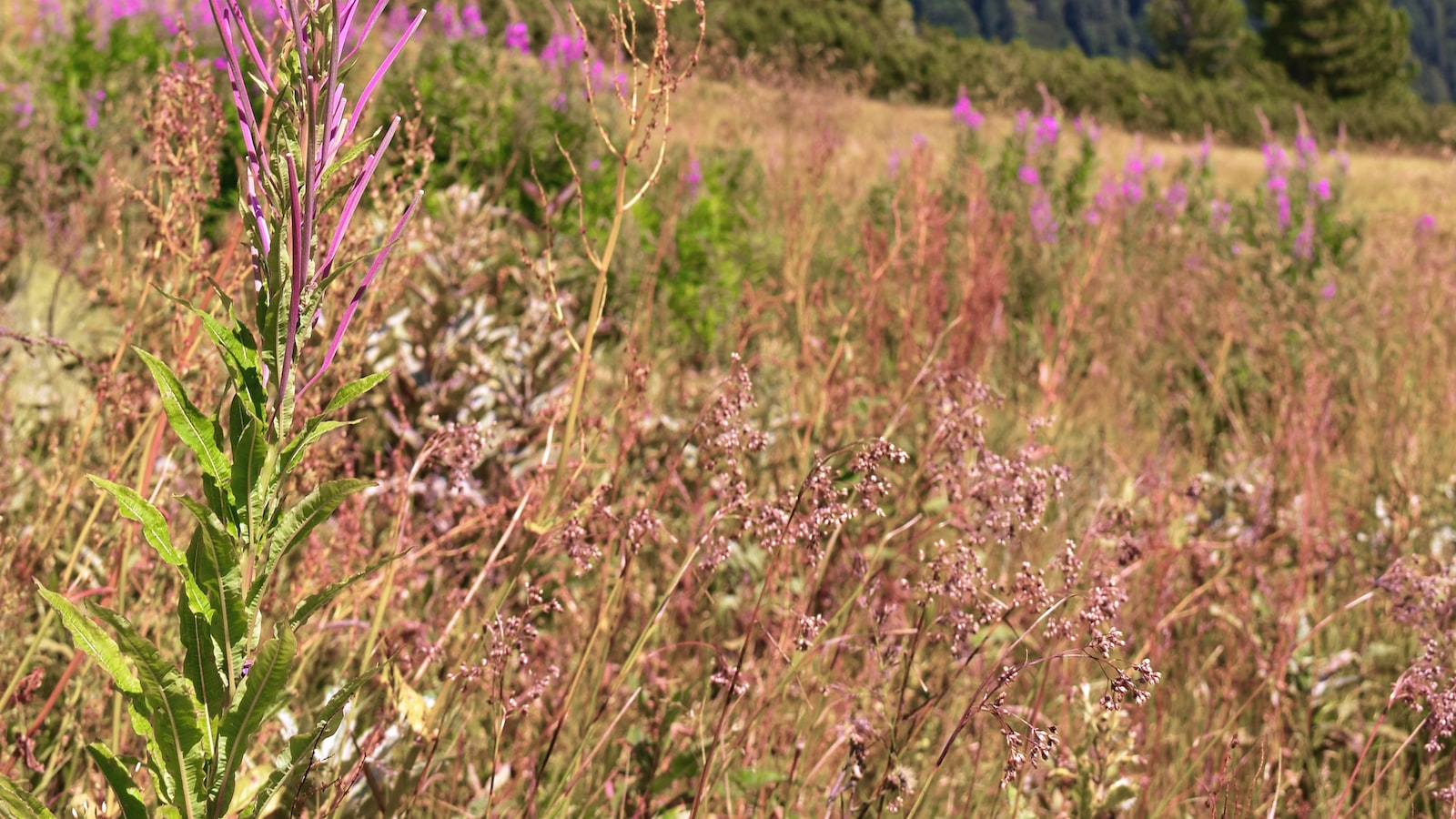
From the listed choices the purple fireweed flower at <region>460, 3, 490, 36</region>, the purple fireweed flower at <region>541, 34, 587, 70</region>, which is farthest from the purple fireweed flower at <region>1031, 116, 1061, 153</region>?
the purple fireweed flower at <region>460, 3, 490, 36</region>

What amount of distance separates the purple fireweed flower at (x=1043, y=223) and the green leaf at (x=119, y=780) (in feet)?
17.4

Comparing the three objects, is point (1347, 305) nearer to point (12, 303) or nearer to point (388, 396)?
point (388, 396)

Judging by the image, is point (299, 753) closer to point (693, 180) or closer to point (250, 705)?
point (250, 705)

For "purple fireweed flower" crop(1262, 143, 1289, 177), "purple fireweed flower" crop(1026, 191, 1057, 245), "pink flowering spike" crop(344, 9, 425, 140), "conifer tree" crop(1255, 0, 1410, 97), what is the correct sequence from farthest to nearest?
"conifer tree" crop(1255, 0, 1410, 97), "purple fireweed flower" crop(1262, 143, 1289, 177), "purple fireweed flower" crop(1026, 191, 1057, 245), "pink flowering spike" crop(344, 9, 425, 140)

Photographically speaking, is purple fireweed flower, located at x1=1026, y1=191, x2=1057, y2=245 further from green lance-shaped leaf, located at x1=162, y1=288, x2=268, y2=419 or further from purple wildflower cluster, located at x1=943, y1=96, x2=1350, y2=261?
green lance-shaped leaf, located at x1=162, y1=288, x2=268, y2=419

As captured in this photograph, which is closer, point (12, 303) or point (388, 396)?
point (388, 396)

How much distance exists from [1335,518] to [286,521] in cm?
322

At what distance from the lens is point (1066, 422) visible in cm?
368

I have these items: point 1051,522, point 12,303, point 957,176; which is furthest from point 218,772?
Answer: point 957,176

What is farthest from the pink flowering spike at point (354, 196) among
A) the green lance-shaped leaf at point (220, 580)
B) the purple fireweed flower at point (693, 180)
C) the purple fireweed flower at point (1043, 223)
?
the purple fireweed flower at point (1043, 223)

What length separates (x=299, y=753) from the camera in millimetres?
918

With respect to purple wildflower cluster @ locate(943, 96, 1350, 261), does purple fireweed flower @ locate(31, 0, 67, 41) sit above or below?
above

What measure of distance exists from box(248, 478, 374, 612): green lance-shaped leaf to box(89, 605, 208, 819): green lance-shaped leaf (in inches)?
3.2

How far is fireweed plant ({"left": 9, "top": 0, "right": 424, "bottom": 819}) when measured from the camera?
0.80 meters
